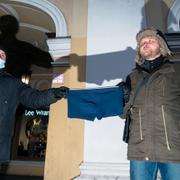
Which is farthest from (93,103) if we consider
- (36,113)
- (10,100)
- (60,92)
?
(36,113)

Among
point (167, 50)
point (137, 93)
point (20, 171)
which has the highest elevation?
point (167, 50)

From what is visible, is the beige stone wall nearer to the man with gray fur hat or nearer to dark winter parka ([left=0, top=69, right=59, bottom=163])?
dark winter parka ([left=0, top=69, right=59, bottom=163])

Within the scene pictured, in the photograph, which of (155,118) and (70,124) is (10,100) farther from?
(70,124)

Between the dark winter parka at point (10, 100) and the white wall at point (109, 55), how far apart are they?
126cm

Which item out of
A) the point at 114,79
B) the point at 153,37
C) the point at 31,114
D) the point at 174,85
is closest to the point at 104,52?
the point at 114,79

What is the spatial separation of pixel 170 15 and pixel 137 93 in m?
2.56

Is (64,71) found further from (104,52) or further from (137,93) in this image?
(137,93)

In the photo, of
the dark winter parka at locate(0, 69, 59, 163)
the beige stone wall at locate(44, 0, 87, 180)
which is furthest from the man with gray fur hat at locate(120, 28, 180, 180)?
the beige stone wall at locate(44, 0, 87, 180)

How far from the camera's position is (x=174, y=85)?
7.33ft

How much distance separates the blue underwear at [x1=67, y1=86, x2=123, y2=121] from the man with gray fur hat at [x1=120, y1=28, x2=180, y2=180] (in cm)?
63

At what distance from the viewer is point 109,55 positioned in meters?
4.25

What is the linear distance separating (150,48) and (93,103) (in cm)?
100

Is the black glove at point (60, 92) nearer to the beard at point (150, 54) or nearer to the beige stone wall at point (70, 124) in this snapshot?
the beard at point (150, 54)

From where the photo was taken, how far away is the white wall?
3885 millimetres
